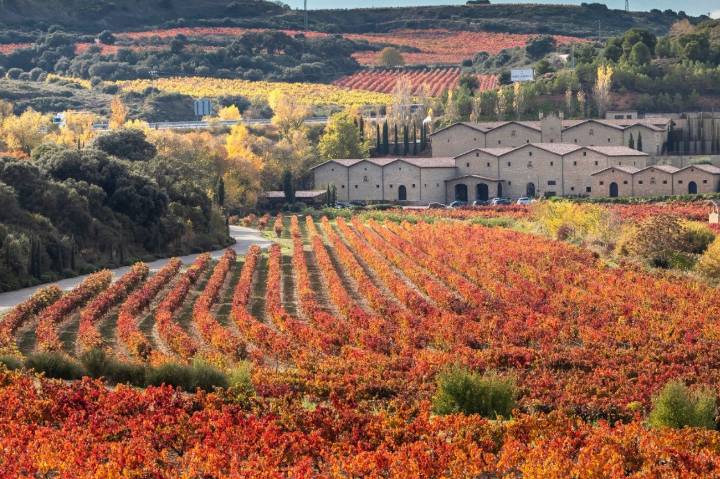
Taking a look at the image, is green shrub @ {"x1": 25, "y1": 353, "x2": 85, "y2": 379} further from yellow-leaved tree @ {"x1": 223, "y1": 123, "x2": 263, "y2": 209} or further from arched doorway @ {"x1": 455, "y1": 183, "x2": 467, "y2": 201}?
arched doorway @ {"x1": 455, "y1": 183, "x2": 467, "y2": 201}

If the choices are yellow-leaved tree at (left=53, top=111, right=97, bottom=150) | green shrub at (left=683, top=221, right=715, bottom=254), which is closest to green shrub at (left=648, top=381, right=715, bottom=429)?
green shrub at (left=683, top=221, right=715, bottom=254)

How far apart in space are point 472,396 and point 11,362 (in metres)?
9.59

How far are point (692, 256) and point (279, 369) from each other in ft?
80.5

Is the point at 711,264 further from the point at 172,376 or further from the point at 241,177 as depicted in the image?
the point at 241,177

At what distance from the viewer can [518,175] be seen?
87.6 m

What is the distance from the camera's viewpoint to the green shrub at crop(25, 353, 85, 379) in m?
26.2

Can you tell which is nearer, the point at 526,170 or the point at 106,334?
the point at 106,334

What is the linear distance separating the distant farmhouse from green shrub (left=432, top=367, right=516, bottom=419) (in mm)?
61617

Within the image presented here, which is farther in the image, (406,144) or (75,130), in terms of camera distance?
(406,144)

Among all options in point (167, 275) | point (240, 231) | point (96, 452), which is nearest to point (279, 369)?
point (96, 452)

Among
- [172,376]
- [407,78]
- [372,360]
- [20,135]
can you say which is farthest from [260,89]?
[172,376]

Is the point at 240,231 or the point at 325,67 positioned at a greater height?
the point at 325,67

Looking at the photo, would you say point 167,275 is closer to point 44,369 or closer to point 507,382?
point 44,369

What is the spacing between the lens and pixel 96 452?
18.2 metres
